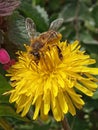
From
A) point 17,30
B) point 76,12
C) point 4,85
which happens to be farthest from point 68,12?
point 4,85

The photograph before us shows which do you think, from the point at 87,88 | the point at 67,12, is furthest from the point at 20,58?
the point at 67,12

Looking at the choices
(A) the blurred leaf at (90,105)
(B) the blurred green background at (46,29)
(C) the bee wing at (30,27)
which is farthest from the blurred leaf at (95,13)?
(C) the bee wing at (30,27)

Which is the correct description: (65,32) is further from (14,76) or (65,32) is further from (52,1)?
(14,76)

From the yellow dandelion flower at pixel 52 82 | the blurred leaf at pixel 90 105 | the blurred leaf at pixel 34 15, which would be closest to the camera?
the yellow dandelion flower at pixel 52 82

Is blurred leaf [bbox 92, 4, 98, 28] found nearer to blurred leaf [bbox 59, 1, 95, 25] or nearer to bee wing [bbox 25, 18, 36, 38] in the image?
blurred leaf [bbox 59, 1, 95, 25]

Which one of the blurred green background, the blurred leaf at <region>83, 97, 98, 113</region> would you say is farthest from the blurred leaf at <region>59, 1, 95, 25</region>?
the blurred leaf at <region>83, 97, 98, 113</region>

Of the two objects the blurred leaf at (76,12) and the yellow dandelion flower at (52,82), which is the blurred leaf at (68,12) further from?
the yellow dandelion flower at (52,82)
